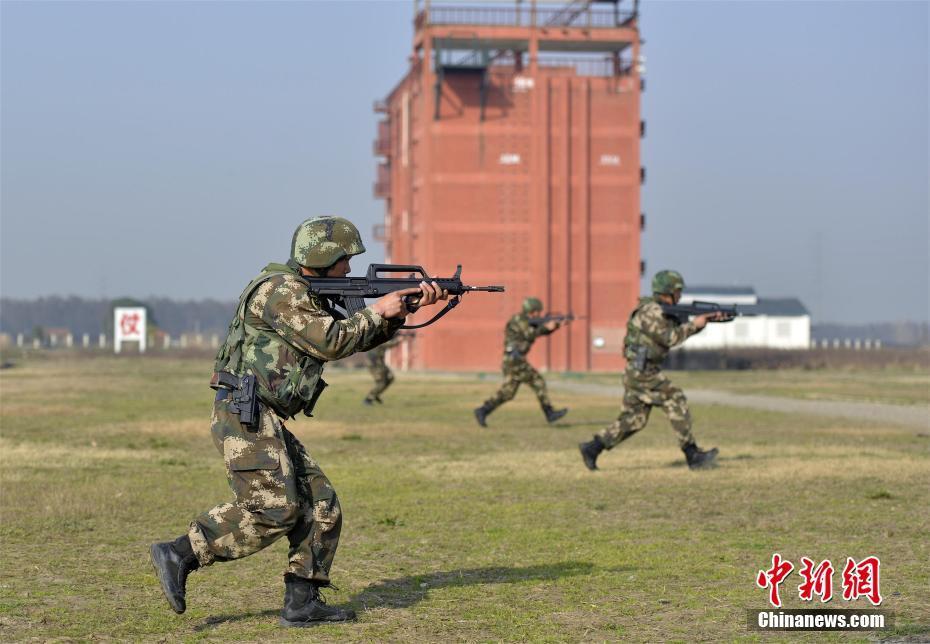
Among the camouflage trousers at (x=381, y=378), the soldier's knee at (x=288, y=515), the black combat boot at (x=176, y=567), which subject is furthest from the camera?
the camouflage trousers at (x=381, y=378)

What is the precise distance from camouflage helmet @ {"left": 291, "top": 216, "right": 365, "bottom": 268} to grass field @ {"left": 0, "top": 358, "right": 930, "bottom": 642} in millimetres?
2023

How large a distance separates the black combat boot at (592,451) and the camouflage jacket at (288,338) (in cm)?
849

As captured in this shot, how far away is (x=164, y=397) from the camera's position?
37.5m

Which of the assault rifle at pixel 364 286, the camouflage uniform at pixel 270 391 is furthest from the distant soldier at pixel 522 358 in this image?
the camouflage uniform at pixel 270 391

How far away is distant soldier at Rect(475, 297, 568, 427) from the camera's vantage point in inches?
938

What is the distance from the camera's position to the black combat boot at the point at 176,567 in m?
7.72

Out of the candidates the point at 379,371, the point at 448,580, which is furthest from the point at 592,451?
the point at 379,371

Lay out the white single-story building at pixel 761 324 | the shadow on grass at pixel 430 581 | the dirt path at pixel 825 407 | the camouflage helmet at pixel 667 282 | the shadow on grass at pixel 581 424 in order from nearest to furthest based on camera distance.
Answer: the shadow on grass at pixel 430 581, the camouflage helmet at pixel 667 282, the shadow on grass at pixel 581 424, the dirt path at pixel 825 407, the white single-story building at pixel 761 324

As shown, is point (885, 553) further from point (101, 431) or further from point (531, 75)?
point (531, 75)

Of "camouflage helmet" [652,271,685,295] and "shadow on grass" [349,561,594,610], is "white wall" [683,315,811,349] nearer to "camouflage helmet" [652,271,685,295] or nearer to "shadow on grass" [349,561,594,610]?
"camouflage helmet" [652,271,685,295]

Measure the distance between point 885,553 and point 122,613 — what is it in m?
5.31

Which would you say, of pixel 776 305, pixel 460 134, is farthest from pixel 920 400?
pixel 776 305

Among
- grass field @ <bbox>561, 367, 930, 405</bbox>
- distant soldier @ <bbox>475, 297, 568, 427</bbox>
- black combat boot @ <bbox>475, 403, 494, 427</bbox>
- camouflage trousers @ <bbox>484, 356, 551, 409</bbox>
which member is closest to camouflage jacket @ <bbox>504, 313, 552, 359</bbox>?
distant soldier @ <bbox>475, 297, 568, 427</bbox>

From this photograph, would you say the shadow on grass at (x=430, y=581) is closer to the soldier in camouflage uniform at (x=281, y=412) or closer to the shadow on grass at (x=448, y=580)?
the shadow on grass at (x=448, y=580)
